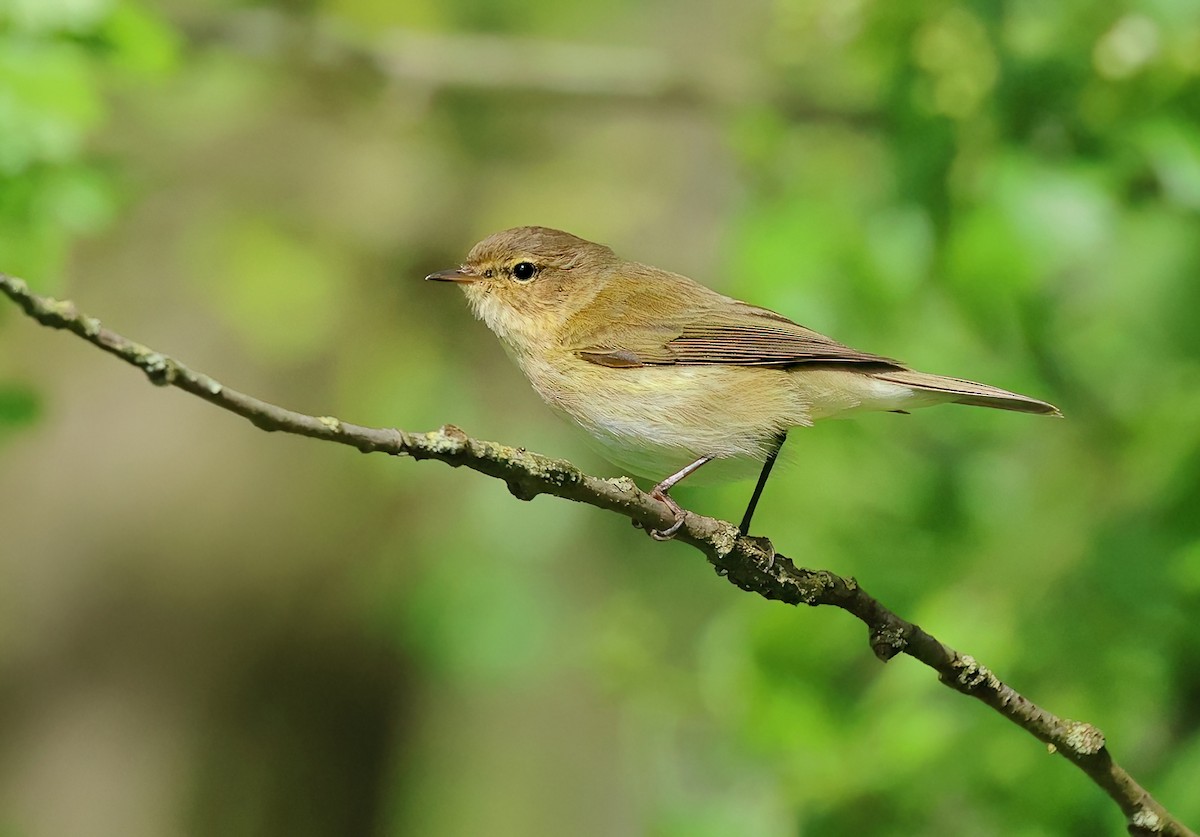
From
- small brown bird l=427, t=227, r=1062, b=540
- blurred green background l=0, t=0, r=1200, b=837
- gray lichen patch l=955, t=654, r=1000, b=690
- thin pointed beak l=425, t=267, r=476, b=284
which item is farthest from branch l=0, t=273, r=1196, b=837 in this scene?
thin pointed beak l=425, t=267, r=476, b=284

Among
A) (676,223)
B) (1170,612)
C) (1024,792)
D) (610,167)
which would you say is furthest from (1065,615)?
(610,167)

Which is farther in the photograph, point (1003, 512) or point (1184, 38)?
point (1003, 512)

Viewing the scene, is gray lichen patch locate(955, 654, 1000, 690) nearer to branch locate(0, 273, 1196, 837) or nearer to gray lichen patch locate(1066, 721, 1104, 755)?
branch locate(0, 273, 1196, 837)

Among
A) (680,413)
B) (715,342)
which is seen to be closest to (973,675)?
(680,413)

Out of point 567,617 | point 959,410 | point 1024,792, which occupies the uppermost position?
point 567,617

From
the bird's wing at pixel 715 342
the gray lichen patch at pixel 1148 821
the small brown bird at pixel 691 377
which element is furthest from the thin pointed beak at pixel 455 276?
the gray lichen patch at pixel 1148 821

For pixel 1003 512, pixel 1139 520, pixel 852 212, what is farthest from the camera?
pixel 852 212

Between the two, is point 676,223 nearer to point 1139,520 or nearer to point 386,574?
point 386,574
